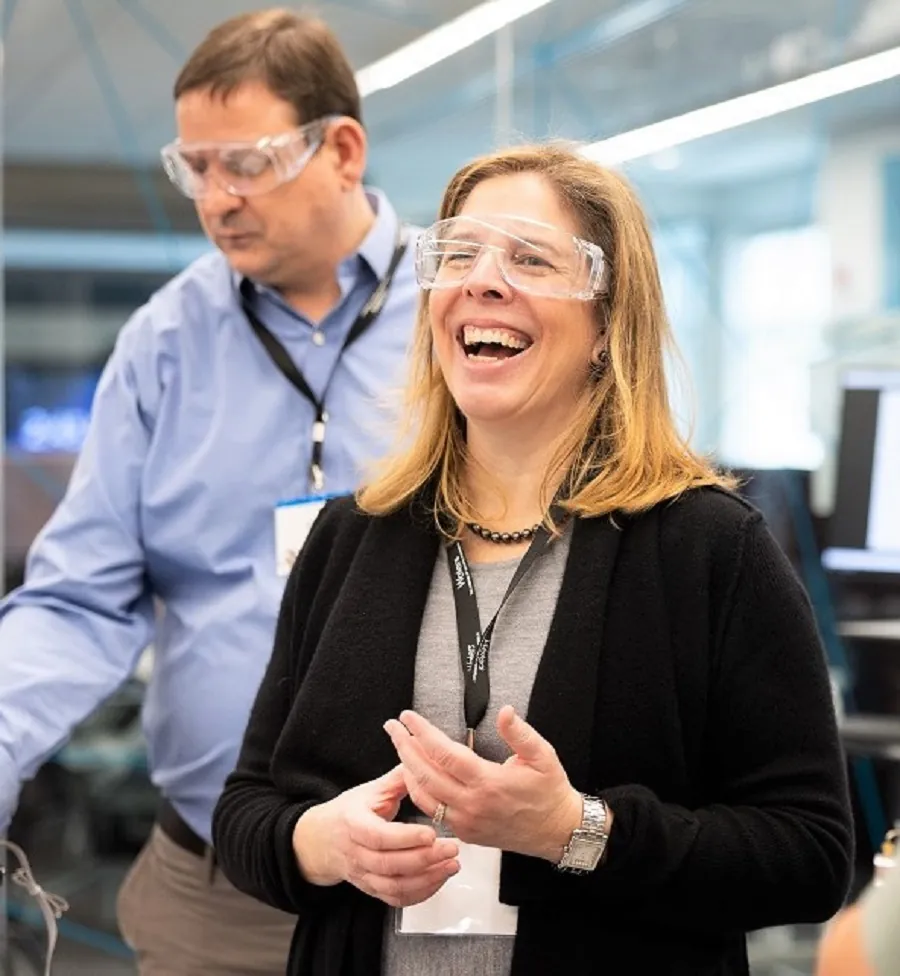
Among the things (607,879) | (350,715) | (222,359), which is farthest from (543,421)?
(222,359)

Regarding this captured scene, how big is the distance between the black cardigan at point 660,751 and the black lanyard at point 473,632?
0.18ft

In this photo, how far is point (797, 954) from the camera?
480 cm

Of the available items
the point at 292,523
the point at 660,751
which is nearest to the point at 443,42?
the point at 292,523

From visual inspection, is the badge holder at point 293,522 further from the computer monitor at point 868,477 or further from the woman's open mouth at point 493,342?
the computer monitor at point 868,477

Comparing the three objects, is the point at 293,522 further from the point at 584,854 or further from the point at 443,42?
the point at 443,42

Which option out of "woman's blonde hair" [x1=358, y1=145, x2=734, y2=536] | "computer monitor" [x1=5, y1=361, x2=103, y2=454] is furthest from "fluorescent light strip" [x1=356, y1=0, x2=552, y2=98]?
"woman's blonde hair" [x1=358, y1=145, x2=734, y2=536]

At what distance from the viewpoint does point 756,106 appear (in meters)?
4.41

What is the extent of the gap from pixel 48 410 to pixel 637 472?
297 cm

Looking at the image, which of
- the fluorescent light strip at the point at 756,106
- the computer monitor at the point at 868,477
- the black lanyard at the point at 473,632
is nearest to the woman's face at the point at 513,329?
the black lanyard at the point at 473,632

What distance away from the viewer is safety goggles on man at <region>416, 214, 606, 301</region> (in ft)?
5.85

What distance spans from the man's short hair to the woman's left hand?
1.29 meters

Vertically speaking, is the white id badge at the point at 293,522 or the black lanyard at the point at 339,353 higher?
the black lanyard at the point at 339,353

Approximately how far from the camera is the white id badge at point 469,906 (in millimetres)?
1646

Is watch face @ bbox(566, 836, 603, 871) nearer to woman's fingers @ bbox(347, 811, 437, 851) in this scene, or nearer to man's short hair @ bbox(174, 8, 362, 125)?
woman's fingers @ bbox(347, 811, 437, 851)
